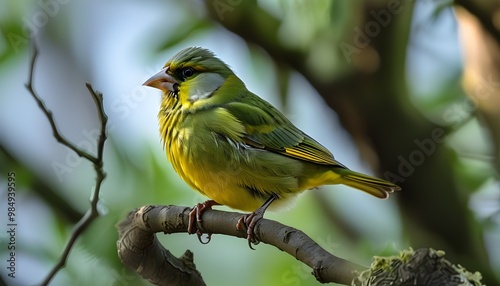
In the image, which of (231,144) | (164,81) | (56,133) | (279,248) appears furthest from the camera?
(164,81)

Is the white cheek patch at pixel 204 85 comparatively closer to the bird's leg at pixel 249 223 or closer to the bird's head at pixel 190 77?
the bird's head at pixel 190 77

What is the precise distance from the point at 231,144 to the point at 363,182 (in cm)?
63

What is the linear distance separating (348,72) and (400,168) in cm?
59

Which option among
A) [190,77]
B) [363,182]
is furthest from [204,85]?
[363,182]

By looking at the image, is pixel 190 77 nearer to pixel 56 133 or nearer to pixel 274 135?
pixel 274 135

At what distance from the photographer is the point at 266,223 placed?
2459 millimetres

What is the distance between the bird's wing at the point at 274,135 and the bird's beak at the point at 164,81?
0.25 metres

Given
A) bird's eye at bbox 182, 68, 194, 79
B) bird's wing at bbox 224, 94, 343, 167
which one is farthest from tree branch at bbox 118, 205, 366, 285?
bird's eye at bbox 182, 68, 194, 79

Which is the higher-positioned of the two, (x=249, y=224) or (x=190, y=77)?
(x=190, y=77)

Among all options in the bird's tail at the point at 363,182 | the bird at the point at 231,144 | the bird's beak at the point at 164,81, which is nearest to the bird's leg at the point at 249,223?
the bird at the point at 231,144

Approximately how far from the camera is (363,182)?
333cm

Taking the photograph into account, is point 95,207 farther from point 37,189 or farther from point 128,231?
point 37,189

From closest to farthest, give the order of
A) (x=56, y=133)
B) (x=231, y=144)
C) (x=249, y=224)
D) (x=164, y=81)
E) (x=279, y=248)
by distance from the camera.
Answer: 1. (x=279, y=248)
2. (x=56, y=133)
3. (x=249, y=224)
4. (x=231, y=144)
5. (x=164, y=81)

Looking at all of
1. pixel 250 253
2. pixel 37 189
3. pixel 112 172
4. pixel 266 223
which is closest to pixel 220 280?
pixel 250 253
